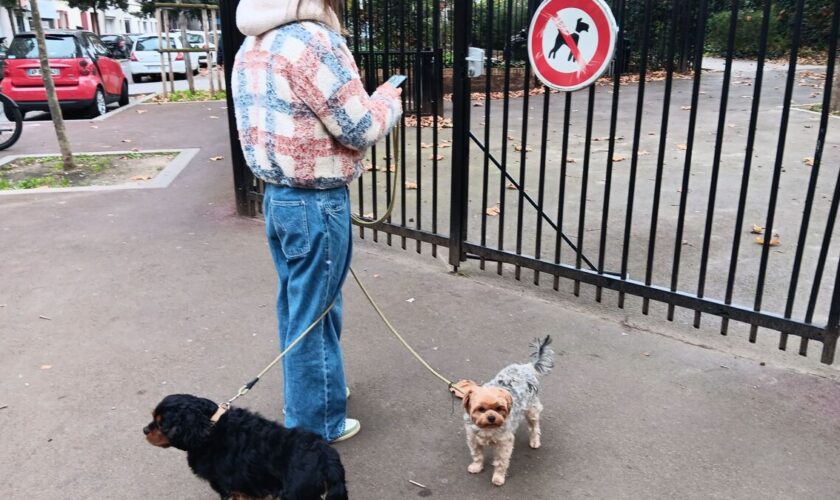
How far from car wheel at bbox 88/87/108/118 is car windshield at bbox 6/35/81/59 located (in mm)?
821

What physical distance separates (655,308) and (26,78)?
534 inches

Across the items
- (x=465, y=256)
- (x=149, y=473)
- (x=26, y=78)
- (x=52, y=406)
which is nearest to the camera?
(x=149, y=473)

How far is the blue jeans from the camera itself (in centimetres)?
263

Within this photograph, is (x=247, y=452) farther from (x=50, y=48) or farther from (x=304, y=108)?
(x=50, y=48)

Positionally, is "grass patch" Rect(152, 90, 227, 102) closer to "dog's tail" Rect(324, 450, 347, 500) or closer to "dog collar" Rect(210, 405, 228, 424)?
"dog collar" Rect(210, 405, 228, 424)

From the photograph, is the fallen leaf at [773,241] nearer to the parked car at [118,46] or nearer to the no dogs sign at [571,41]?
the no dogs sign at [571,41]

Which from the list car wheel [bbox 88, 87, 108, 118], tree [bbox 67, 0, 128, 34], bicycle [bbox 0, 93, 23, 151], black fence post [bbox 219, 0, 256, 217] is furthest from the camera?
tree [bbox 67, 0, 128, 34]

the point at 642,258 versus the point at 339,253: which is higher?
the point at 339,253

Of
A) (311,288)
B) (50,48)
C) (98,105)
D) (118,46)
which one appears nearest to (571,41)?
(311,288)

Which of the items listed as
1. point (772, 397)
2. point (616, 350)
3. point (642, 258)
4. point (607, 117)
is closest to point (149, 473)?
point (616, 350)

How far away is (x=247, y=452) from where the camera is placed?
2.36 meters

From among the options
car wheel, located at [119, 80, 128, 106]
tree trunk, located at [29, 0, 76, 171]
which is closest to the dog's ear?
tree trunk, located at [29, 0, 76, 171]

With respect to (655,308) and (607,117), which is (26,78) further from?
(655,308)

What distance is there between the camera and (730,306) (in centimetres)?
376
